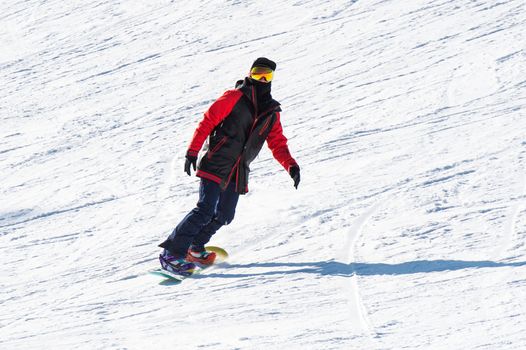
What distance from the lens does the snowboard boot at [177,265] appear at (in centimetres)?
634

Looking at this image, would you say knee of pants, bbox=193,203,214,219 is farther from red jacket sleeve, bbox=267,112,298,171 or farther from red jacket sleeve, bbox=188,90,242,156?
red jacket sleeve, bbox=267,112,298,171

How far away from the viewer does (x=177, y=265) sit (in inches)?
250

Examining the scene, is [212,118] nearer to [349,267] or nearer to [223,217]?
[223,217]

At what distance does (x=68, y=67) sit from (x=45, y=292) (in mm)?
7871

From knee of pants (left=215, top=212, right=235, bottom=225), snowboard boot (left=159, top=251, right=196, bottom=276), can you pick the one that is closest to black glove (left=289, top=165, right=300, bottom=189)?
knee of pants (left=215, top=212, right=235, bottom=225)

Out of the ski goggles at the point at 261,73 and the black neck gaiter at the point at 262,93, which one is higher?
the ski goggles at the point at 261,73

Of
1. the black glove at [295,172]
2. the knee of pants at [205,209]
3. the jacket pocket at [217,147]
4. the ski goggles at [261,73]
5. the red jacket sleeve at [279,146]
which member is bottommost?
the knee of pants at [205,209]

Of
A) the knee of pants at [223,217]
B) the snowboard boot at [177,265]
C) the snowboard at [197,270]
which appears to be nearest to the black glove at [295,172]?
the knee of pants at [223,217]

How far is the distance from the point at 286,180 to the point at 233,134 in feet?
8.01

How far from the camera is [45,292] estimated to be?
20.7 ft

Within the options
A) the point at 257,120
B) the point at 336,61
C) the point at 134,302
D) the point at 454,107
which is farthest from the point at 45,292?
the point at 336,61

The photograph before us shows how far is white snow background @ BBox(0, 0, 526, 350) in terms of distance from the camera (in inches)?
215

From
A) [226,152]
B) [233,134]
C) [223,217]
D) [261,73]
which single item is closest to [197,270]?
[223,217]

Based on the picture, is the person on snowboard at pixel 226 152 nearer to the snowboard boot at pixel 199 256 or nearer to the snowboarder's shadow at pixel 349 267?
the snowboard boot at pixel 199 256
